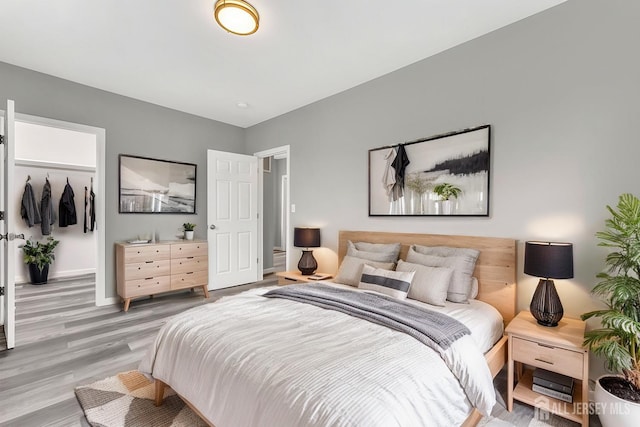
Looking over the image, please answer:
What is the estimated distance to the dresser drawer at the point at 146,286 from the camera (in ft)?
11.6

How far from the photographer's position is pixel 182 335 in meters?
1.67

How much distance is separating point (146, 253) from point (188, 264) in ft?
1.79

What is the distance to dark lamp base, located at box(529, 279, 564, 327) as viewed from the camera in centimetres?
187

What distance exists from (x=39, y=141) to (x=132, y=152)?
2626 mm

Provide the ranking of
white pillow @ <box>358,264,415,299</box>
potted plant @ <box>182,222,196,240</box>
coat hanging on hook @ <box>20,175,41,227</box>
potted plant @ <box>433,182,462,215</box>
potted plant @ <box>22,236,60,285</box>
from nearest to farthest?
white pillow @ <box>358,264,415,299</box> < potted plant @ <box>433,182,462,215</box> < potted plant @ <box>182,222,196,240</box> < potted plant @ <box>22,236,60,285</box> < coat hanging on hook @ <box>20,175,41,227</box>

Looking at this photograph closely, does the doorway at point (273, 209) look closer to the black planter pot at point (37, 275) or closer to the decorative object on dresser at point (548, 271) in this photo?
the decorative object on dresser at point (548, 271)

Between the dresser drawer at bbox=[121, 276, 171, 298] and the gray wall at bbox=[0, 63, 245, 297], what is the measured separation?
0.43 metres

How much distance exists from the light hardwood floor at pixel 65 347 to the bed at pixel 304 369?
729mm

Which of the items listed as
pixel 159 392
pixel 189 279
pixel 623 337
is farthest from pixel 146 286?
pixel 623 337

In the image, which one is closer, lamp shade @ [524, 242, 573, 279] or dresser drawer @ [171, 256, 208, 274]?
lamp shade @ [524, 242, 573, 279]

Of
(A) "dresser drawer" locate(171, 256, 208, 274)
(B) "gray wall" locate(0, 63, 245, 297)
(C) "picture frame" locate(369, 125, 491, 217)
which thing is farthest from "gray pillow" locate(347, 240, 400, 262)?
(B) "gray wall" locate(0, 63, 245, 297)

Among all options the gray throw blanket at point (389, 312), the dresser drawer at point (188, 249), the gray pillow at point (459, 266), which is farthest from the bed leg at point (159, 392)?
the dresser drawer at point (188, 249)

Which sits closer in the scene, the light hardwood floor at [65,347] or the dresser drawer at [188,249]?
the light hardwood floor at [65,347]

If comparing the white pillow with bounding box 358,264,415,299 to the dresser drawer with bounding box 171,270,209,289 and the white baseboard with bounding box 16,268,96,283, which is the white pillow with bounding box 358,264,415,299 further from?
the white baseboard with bounding box 16,268,96,283
